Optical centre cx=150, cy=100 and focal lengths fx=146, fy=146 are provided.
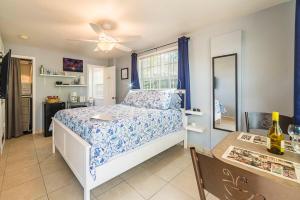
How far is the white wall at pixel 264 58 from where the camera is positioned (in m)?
1.93

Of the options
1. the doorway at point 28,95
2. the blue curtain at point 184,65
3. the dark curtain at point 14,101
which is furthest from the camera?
the doorway at point 28,95

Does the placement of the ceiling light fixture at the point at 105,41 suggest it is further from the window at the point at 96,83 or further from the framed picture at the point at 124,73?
the window at the point at 96,83

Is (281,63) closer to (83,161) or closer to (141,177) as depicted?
(141,177)

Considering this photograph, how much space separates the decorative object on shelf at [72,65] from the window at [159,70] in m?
1.95

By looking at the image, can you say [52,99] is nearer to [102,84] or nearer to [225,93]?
[102,84]

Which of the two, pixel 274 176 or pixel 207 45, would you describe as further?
pixel 207 45

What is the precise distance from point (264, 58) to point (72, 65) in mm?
4627

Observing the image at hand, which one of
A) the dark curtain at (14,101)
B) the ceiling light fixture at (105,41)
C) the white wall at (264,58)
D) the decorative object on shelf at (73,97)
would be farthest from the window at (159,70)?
the dark curtain at (14,101)

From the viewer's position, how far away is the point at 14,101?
353 cm

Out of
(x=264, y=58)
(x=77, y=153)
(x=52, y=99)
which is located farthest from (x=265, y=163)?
(x=52, y=99)

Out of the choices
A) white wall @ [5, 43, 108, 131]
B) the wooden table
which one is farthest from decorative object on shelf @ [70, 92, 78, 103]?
the wooden table

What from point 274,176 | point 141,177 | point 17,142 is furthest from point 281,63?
point 17,142

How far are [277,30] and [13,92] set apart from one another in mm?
5295

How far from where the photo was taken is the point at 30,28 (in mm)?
2623
